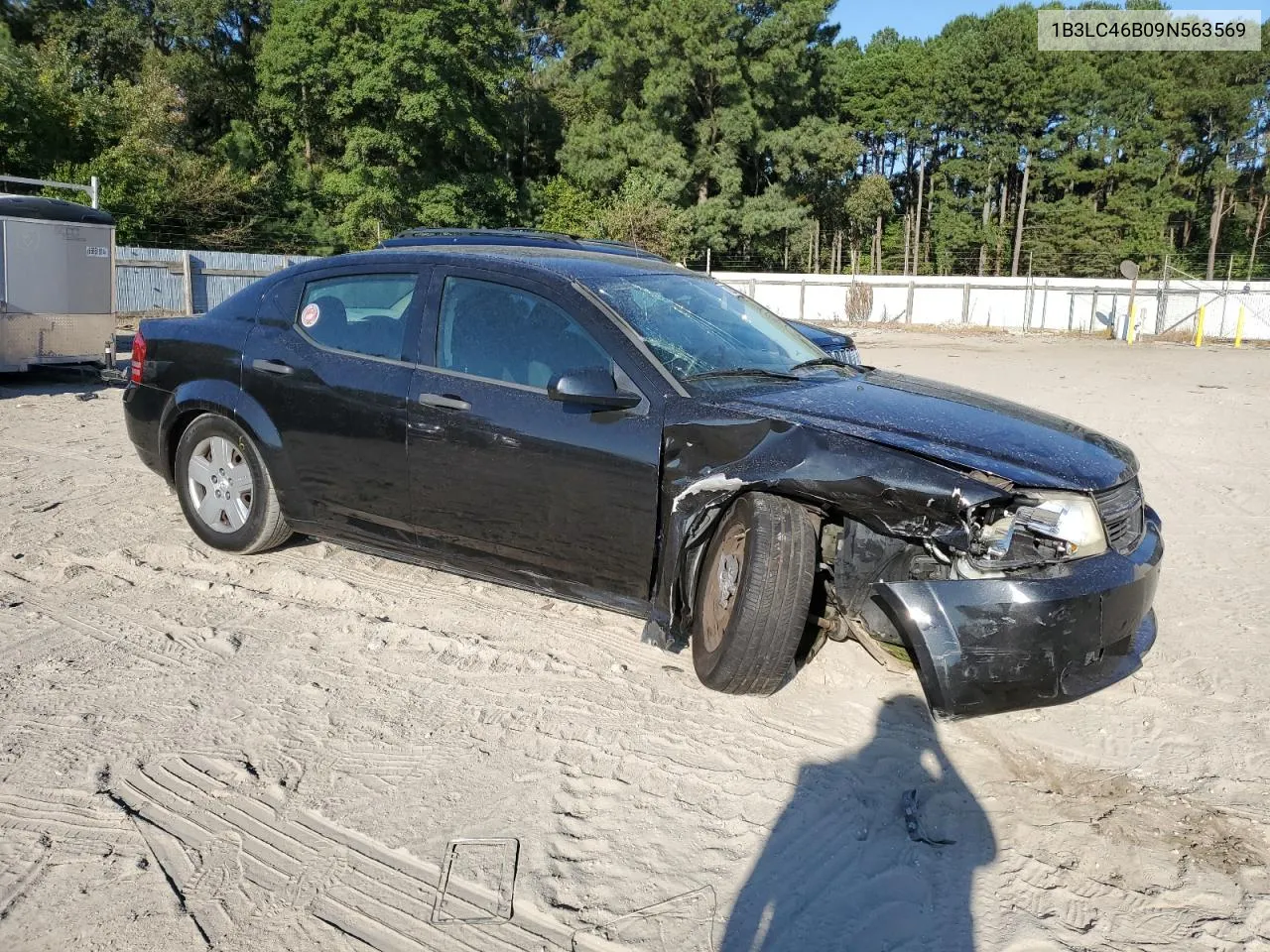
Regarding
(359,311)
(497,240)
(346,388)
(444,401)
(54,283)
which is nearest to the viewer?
(444,401)

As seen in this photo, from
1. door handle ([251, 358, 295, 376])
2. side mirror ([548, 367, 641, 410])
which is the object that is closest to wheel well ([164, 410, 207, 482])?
door handle ([251, 358, 295, 376])

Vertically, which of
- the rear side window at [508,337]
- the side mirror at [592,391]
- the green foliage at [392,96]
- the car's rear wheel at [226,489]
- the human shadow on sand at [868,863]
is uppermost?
the green foliage at [392,96]

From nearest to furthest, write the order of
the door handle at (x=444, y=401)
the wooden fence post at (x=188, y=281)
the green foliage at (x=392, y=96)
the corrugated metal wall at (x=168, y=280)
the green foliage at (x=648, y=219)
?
the door handle at (x=444, y=401) → the wooden fence post at (x=188, y=281) → the corrugated metal wall at (x=168, y=280) → the green foliage at (x=392, y=96) → the green foliage at (x=648, y=219)

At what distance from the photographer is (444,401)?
13.7ft

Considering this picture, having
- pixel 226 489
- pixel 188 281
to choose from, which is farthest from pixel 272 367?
pixel 188 281

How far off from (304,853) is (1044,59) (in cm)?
6374

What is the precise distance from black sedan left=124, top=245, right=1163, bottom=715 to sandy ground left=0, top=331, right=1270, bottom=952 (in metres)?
0.32

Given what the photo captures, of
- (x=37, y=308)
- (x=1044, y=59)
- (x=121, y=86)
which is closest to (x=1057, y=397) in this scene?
(x=37, y=308)

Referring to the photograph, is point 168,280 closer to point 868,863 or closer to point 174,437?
point 174,437

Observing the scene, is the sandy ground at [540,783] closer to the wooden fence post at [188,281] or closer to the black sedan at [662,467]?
the black sedan at [662,467]

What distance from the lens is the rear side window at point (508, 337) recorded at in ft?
13.2

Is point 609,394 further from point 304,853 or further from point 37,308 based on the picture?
point 37,308

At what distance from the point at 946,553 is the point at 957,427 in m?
0.60

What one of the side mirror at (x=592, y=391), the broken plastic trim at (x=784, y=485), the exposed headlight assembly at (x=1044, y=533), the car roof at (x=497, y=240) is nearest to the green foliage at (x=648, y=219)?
the car roof at (x=497, y=240)
